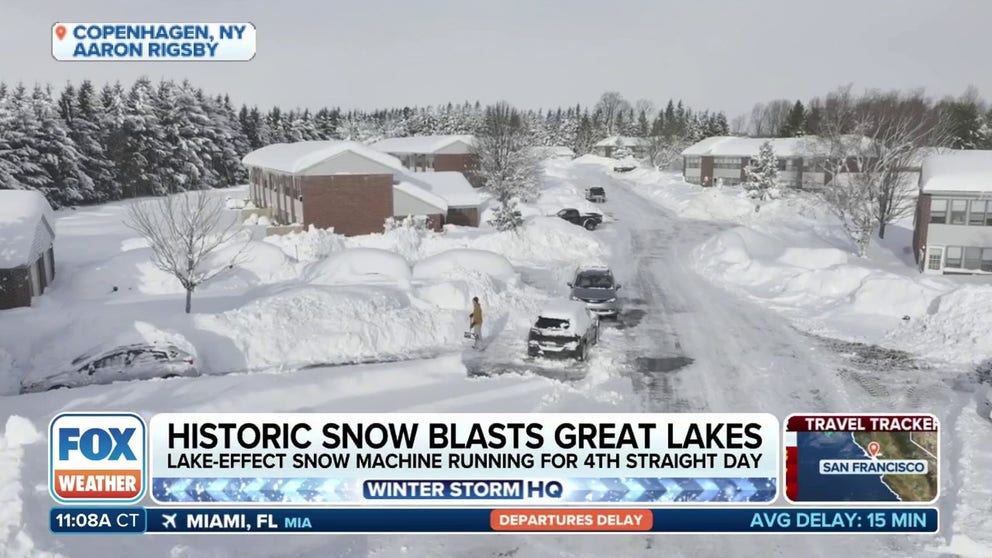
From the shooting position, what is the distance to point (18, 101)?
204 feet

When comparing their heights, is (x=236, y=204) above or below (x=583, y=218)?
below

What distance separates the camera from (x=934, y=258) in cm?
3325

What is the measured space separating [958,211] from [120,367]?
3498 cm

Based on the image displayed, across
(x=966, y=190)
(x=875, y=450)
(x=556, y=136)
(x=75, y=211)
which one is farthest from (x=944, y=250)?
(x=556, y=136)

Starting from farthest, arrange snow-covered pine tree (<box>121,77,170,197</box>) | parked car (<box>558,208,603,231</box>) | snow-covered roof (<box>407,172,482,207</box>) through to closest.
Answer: snow-covered pine tree (<box>121,77,170,197</box>)
parked car (<box>558,208,603,231</box>)
snow-covered roof (<box>407,172,482,207</box>)

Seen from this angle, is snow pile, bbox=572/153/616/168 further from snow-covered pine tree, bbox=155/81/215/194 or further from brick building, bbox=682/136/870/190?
snow-covered pine tree, bbox=155/81/215/194

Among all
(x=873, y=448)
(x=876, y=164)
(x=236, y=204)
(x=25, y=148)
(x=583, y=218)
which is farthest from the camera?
(x=236, y=204)

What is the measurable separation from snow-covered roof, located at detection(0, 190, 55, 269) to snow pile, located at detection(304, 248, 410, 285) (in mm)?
10525

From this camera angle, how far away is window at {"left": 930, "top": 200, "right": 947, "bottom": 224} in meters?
32.8

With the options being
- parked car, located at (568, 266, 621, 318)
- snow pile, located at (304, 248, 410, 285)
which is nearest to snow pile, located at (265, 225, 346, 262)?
snow pile, located at (304, 248, 410, 285)

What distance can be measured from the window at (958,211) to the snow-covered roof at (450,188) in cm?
2789

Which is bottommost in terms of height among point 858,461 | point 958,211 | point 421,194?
point 858,461

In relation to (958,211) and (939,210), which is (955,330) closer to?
(939,210)

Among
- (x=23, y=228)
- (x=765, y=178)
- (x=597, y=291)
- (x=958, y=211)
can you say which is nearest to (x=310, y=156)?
(x=23, y=228)
